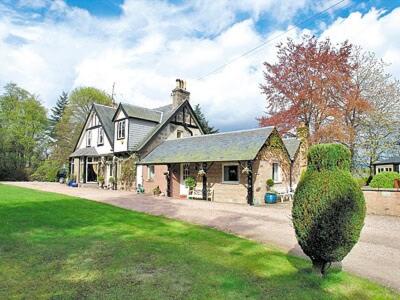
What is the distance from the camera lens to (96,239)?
24.8 ft

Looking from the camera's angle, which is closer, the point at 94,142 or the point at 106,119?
the point at 106,119

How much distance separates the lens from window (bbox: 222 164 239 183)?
712 inches

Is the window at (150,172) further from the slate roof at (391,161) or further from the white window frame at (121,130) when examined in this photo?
the slate roof at (391,161)

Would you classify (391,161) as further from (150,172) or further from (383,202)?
(150,172)

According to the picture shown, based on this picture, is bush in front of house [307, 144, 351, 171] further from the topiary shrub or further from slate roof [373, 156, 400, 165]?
slate roof [373, 156, 400, 165]

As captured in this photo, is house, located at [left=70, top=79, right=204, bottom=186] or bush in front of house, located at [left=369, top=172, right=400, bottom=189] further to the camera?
house, located at [left=70, top=79, right=204, bottom=186]

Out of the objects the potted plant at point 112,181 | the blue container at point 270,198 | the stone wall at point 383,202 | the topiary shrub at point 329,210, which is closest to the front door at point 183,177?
the blue container at point 270,198

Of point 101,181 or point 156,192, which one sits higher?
point 101,181

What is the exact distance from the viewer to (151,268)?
18.0 feet

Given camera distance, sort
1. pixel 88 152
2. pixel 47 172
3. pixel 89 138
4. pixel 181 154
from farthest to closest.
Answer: pixel 47 172, pixel 89 138, pixel 88 152, pixel 181 154

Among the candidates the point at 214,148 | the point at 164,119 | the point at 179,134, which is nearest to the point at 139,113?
the point at 164,119

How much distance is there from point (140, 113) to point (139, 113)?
5.6 inches

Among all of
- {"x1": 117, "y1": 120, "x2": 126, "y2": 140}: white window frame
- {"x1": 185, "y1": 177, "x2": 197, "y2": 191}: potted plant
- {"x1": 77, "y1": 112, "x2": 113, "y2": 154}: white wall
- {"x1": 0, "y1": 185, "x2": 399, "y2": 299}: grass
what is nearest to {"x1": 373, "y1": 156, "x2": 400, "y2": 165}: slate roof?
{"x1": 185, "y1": 177, "x2": 197, "y2": 191}: potted plant

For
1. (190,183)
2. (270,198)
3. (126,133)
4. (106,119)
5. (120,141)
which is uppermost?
(106,119)
